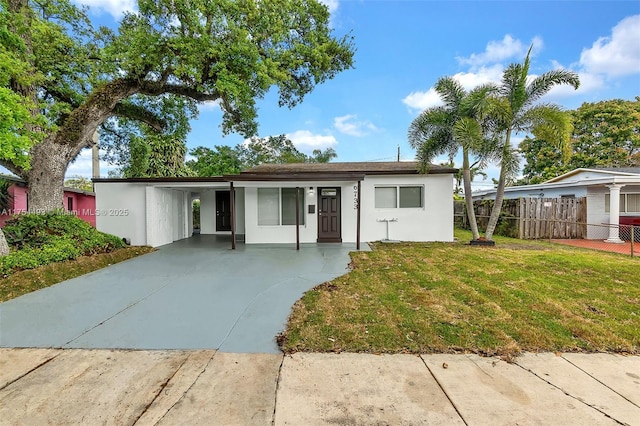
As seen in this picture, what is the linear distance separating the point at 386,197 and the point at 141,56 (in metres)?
9.24

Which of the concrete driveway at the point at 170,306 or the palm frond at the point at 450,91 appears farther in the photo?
the palm frond at the point at 450,91

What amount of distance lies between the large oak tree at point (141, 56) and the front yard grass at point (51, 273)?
133 inches

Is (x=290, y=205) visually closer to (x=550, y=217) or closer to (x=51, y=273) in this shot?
(x=51, y=273)

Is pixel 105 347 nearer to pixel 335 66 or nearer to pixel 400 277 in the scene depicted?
pixel 400 277

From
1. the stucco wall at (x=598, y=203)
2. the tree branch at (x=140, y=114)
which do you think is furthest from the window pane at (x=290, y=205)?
the stucco wall at (x=598, y=203)

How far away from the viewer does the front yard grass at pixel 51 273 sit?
197 inches

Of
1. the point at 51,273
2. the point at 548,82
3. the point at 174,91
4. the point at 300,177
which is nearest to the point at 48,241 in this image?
the point at 51,273

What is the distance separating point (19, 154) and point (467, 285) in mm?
10041

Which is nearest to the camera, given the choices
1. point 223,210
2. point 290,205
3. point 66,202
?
point 290,205

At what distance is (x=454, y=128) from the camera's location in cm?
891

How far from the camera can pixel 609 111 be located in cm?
2022

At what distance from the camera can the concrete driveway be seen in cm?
324

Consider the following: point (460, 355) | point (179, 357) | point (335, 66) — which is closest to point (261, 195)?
point (335, 66)

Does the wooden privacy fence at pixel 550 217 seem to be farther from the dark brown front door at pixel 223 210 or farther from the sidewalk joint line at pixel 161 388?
the sidewalk joint line at pixel 161 388
